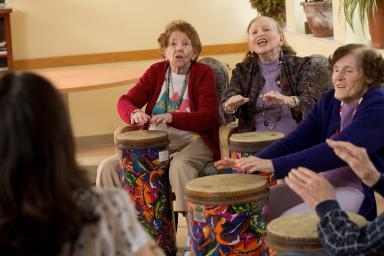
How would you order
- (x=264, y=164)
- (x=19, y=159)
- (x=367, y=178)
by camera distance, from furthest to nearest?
(x=264, y=164) → (x=367, y=178) → (x=19, y=159)

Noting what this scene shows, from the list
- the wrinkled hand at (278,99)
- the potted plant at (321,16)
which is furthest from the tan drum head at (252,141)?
the potted plant at (321,16)

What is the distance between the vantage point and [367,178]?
2404 mm

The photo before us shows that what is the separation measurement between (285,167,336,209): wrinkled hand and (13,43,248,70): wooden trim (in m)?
4.83

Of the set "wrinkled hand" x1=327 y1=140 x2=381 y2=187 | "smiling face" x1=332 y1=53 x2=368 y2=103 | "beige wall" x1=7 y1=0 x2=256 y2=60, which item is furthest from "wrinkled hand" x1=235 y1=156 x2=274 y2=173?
"beige wall" x1=7 y1=0 x2=256 y2=60

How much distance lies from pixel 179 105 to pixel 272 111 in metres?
0.52

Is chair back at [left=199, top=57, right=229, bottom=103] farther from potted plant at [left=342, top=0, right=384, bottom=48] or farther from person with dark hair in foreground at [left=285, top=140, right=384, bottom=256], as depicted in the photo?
person with dark hair in foreground at [left=285, top=140, right=384, bottom=256]

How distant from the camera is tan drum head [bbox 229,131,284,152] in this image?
3.55 metres

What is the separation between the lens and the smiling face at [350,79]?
3.04m

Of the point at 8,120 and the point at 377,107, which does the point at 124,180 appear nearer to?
the point at 377,107

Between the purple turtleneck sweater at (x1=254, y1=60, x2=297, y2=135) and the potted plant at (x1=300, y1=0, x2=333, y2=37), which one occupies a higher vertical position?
the potted plant at (x1=300, y1=0, x2=333, y2=37)

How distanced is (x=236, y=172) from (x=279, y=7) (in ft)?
11.2

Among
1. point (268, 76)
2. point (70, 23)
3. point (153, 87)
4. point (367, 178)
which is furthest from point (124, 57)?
point (367, 178)

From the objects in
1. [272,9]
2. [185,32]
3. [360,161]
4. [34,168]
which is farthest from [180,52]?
[34,168]

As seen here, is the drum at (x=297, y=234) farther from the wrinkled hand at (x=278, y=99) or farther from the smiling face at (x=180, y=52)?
the smiling face at (x=180, y=52)
